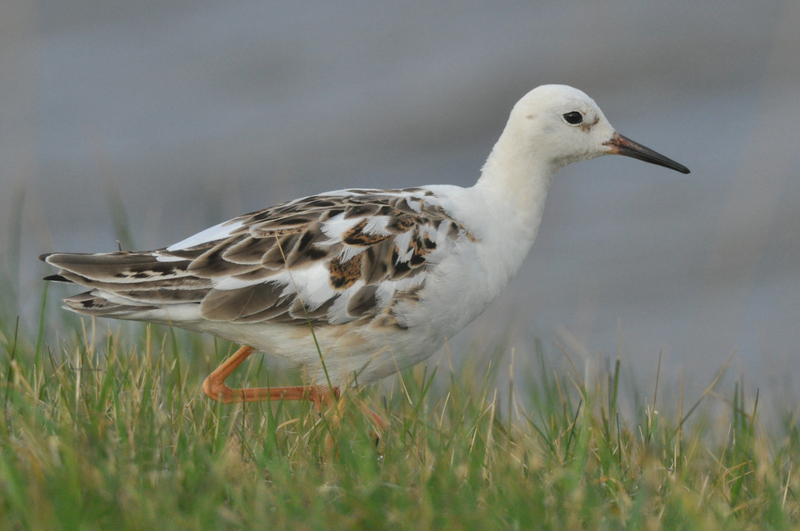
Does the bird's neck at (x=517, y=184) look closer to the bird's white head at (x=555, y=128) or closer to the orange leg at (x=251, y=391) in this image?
the bird's white head at (x=555, y=128)

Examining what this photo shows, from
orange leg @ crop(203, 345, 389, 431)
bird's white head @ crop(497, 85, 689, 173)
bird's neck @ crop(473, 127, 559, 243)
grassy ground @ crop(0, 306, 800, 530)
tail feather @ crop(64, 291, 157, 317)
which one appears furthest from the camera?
bird's white head @ crop(497, 85, 689, 173)

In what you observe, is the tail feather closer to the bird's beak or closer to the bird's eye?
the bird's eye

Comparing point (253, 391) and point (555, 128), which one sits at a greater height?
point (555, 128)

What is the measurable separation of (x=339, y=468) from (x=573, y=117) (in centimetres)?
367

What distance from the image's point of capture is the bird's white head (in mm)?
7281

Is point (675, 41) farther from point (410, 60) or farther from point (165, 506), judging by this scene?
point (165, 506)

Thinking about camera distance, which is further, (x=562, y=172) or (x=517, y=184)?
(x=562, y=172)

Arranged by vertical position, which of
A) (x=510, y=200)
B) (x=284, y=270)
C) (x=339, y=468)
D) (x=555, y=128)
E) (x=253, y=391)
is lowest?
(x=253, y=391)

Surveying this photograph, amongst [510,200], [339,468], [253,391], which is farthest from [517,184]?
[339,468]

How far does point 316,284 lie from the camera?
6.27 m

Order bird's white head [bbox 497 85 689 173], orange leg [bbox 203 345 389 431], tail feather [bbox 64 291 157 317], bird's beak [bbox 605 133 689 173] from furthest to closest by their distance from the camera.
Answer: bird's beak [bbox 605 133 689 173]
bird's white head [bbox 497 85 689 173]
orange leg [bbox 203 345 389 431]
tail feather [bbox 64 291 157 317]

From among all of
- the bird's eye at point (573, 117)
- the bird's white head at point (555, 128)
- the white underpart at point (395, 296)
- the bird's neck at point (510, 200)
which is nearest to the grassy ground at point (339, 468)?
the white underpart at point (395, 296)

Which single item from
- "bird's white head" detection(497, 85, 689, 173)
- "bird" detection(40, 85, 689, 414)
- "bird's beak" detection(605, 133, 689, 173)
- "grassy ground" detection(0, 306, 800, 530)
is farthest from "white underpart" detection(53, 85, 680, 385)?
"bird's beak" detection(605, 133, 689, 173)

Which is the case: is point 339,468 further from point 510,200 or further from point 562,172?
point 562,172
